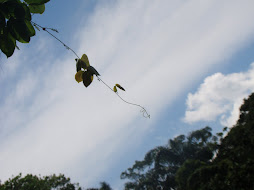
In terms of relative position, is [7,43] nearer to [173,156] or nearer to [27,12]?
[27,12]

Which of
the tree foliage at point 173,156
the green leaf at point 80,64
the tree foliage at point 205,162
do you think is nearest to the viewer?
the green leaf at point 80,64

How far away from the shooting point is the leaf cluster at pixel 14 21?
68cm

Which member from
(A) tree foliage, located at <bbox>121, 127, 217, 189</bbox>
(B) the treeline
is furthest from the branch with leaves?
(A) tree foliage, located at <bbox>121, 127, 217, 189</bbox>

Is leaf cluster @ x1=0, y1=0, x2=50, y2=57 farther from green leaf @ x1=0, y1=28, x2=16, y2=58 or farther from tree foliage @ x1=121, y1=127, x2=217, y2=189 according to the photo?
tree foliage @ x1=121, y1=127, x2=217, y2=189

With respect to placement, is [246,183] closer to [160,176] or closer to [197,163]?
[197,163]

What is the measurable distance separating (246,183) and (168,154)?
25346 mm

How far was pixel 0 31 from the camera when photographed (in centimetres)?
71

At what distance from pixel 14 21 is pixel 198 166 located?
2849 cm

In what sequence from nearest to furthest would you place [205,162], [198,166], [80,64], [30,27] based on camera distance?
1. [80,64]
2. [30,27]
3. [198,166]
4. [205,162]

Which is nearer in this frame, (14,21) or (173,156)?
(14,21)

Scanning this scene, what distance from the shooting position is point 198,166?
25484 mm

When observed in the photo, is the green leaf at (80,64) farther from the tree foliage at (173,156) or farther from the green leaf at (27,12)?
the tree foliage at (173,156)

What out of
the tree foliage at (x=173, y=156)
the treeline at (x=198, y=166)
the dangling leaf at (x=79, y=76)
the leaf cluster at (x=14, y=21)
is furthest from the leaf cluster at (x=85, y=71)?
the tree foliage at (x=173, y=156)

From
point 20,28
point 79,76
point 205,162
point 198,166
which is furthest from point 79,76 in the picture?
point 205,162
